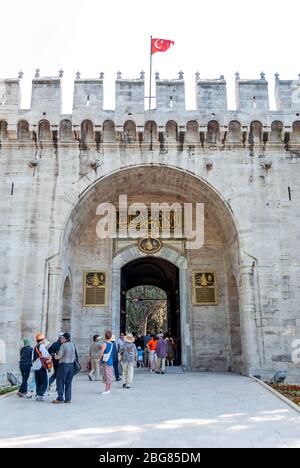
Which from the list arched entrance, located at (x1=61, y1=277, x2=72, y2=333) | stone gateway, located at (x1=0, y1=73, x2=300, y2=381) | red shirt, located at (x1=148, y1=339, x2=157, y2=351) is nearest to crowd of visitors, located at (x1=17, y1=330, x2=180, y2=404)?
arched entrance, located at (x1=61, y1=277, x2=72, y2=333)

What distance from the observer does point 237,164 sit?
13.0m

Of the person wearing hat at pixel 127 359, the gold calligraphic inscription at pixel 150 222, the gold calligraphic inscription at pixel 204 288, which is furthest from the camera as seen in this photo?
the gold calligraphic inscription at pixel 150 222

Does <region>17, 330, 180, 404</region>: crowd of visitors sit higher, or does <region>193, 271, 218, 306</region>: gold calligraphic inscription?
<region>193, 271, 218, 306</region>: gold calligraphic inscription

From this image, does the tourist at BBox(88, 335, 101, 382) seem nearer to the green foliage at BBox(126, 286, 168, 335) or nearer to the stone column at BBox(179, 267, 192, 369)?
the stone column at BBox(179, 267, 192, 369)

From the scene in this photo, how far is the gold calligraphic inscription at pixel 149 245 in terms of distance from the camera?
14.4 m

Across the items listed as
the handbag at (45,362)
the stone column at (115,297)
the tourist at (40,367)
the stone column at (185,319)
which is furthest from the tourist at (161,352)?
the handbag at (45,362)

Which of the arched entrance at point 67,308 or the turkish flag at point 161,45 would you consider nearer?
the arched entrance at point 67,308

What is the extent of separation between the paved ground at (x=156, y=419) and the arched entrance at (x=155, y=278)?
18.9 ft

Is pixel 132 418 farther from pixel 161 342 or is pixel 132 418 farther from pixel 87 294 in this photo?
pixel 87 294

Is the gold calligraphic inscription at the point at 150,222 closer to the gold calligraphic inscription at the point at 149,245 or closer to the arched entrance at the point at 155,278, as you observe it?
the gold calligraphic inscription at the point at 149,245

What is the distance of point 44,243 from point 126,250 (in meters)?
3.14

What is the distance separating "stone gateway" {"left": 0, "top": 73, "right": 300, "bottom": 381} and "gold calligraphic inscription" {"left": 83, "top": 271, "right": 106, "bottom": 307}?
33mm

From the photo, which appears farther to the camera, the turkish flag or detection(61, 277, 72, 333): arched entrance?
the turkish flag

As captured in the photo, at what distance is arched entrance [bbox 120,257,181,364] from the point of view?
15.2 m
